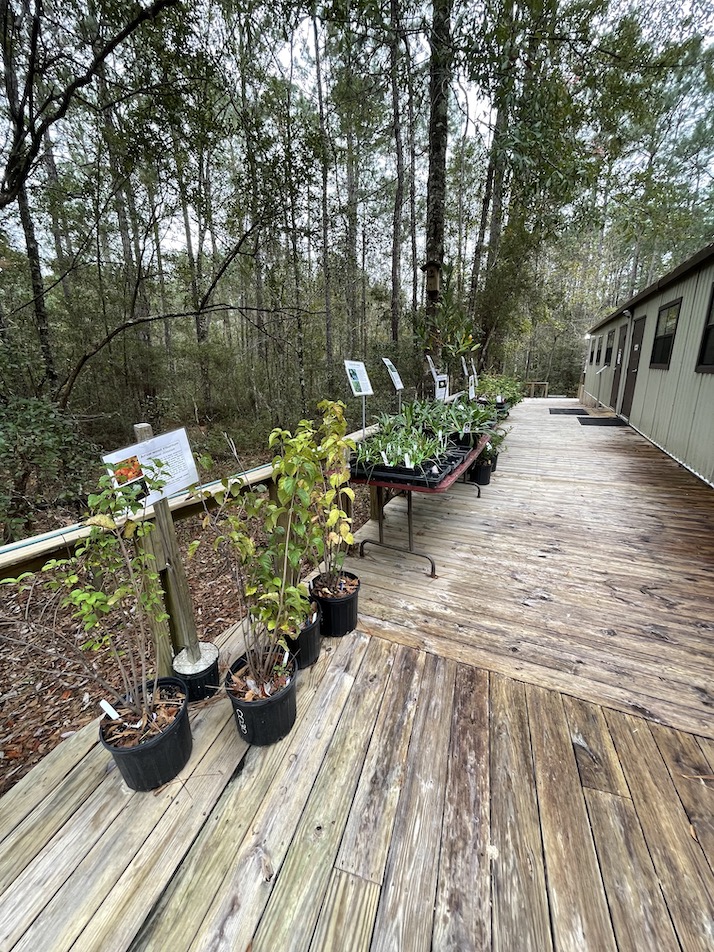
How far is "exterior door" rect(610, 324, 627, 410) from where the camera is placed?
8502mm

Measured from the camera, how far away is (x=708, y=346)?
4.50m

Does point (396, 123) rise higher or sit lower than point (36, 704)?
higher

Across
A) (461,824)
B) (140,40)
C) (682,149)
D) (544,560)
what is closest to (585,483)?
(544,560)

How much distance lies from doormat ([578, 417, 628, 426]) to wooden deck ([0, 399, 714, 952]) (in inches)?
281

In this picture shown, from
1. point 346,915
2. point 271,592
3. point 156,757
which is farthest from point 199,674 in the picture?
point 346,915

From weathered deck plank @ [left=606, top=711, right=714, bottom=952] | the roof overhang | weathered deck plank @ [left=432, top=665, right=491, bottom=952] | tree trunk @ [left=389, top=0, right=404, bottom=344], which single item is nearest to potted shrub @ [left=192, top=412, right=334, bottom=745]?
weathered deck plank @ [left=432, top=665, right=491, bottom=952]

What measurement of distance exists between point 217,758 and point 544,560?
2347mm

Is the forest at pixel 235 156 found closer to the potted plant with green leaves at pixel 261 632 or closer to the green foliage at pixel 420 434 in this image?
the green foliage at pixel 420 434

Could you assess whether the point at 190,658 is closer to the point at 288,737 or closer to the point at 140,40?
the point at 288,737

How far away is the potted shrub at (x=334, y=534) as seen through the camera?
1.61m

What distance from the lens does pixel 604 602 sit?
2.21 metres

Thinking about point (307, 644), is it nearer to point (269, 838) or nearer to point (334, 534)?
point (334, 534)

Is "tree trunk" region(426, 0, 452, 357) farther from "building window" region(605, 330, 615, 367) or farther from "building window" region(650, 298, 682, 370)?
"building window" region(605, 330, 615, 367)

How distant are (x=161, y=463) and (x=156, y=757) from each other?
0.96 m
